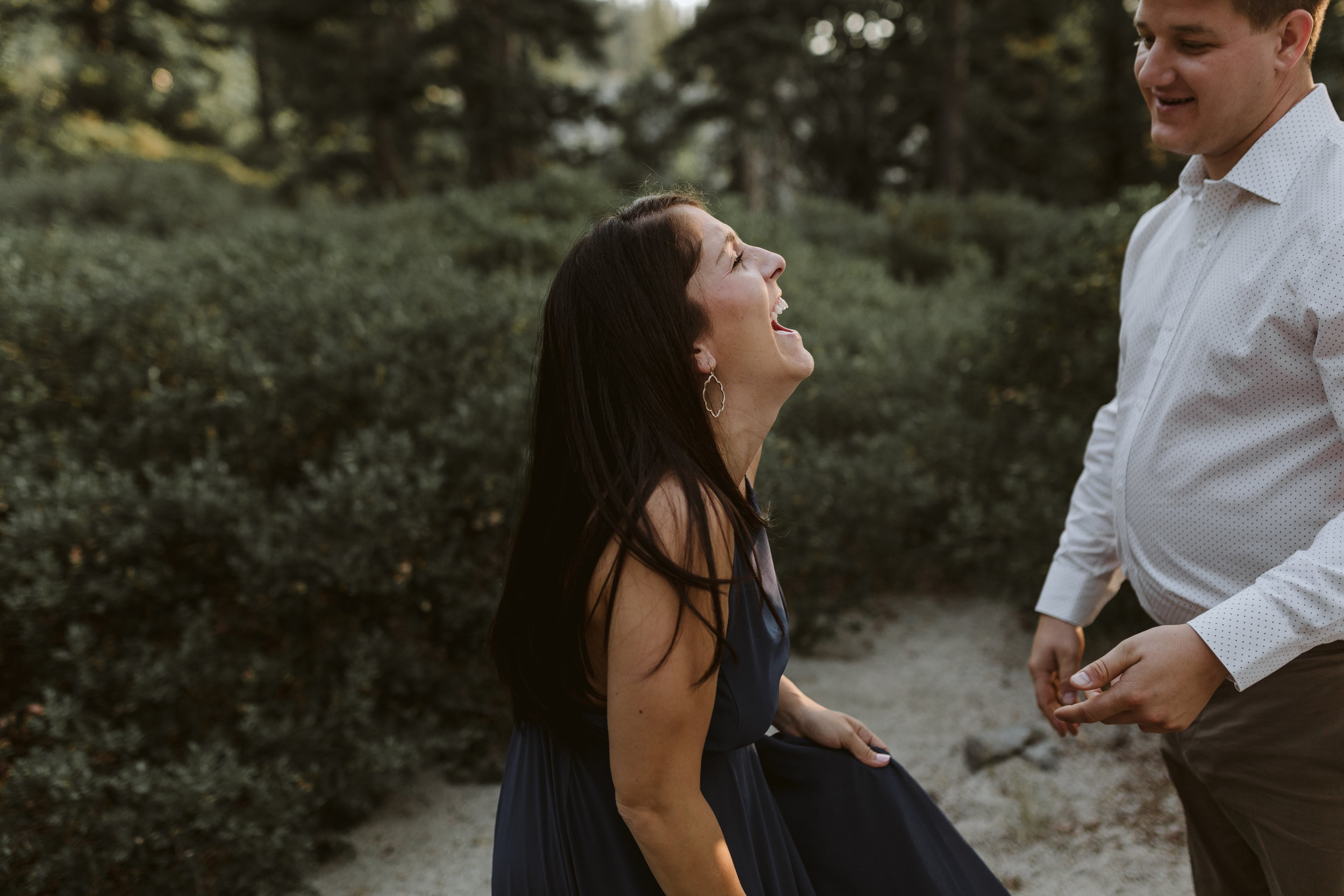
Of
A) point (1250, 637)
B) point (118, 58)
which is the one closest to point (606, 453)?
point (1250, 637)

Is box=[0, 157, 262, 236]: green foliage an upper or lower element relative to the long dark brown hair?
lower

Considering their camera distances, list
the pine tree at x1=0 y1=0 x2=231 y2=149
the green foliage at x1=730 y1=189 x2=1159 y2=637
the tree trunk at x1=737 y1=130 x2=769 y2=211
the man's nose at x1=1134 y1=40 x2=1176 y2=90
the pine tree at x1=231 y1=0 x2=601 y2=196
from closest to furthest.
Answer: the man's nose at x1=1134 y1=40 x2=1176 y2=90, the green foliage at x1=730 y1=189 x2=1159 y2=637, the pine tree at x1=231 y1=0 x2=601 y2=196, the pine tree at x1=0 y1=0 x2=231 y2=149, the tree trunk at x1=737 y1=130 x2=769 y2=211

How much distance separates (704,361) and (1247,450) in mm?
1089

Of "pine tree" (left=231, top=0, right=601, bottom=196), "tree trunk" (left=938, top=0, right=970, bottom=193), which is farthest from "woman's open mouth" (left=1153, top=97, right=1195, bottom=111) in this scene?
"tree trunk" (left=938, top=0, right=970, bottom=193)

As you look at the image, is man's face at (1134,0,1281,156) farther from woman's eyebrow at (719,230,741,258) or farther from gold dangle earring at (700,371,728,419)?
gold dangle earring at (700,371,728,419)

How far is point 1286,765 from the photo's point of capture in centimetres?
169

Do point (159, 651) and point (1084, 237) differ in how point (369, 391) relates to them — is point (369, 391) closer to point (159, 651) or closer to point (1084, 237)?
point (159, 651)

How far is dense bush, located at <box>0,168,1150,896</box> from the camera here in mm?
3213

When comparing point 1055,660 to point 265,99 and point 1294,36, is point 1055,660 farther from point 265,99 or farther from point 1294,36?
point 265,99

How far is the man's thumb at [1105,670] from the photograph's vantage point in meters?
1.49

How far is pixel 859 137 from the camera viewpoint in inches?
829

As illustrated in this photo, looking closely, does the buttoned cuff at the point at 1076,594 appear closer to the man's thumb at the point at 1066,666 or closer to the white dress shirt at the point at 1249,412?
the man's thumb at the point at 1066,666

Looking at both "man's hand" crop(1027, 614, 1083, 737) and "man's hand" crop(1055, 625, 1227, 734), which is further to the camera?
"man's hand" crop(1027, 614, 1083, 737)

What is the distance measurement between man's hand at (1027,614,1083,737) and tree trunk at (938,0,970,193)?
15843 millimetres
